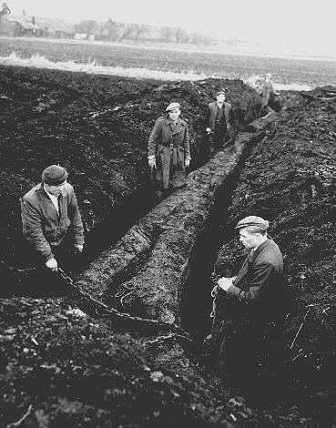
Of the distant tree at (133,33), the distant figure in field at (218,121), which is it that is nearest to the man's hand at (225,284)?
the distant figure in field at (218,121)

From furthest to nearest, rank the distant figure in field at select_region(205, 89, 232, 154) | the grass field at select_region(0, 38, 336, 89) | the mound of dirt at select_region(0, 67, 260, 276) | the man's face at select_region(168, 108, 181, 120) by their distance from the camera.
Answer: the grass field at select_region(0, 38, 336, 89), the distant figure in field at select_region(205, 89, 232, 154), the man's face at select_region(168, 108, 181, 120), the mound of dirt at select_region(0, 67, 260, 276)

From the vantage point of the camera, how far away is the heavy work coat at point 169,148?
7.54 meters

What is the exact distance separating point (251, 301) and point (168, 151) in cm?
451

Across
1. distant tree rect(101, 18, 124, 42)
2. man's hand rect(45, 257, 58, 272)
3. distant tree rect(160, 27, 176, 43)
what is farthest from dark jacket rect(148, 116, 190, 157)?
distant tree rect(160, 27, 176, 43)

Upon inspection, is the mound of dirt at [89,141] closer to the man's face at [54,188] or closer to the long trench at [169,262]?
the long trench at [169,262]

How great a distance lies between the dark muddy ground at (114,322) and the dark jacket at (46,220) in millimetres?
470

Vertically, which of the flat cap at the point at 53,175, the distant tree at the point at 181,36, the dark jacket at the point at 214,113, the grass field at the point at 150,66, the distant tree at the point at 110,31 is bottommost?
the flat cap at the point at 53,175

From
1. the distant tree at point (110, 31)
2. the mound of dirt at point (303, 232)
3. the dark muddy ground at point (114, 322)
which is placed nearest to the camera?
the dark muddy ground at point (114, 322)

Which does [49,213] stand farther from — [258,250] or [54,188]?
[258,250]

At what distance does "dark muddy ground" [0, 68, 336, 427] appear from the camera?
9.18ft

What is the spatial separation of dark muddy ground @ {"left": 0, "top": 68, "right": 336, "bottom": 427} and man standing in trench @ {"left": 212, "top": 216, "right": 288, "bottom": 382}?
257 millimetres

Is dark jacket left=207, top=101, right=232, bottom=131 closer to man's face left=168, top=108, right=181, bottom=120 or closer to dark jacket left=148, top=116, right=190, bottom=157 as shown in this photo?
dark jacket left=148, top=116, right=190, bottom=157

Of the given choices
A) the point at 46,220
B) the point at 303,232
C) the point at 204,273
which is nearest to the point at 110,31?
the point at 204,273

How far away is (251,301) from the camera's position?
11.9 ft
